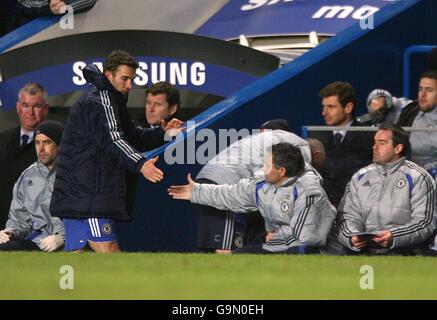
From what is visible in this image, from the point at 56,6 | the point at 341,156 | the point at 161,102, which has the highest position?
the point at 56,6

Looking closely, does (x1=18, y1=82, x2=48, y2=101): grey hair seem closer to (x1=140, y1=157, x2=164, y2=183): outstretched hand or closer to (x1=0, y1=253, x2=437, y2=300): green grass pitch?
(x1=140, y1=157, x2=164, y2=183): outstretched hand

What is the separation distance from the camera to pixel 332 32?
18.8 meters

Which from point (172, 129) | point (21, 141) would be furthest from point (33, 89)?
point (172, 129)

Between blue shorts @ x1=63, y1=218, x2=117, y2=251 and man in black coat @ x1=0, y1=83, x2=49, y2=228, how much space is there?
7.96ft

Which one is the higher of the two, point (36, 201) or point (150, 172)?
point (150, 172)

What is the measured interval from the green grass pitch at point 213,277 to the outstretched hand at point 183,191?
76cm

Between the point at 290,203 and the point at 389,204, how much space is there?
0.79 metres

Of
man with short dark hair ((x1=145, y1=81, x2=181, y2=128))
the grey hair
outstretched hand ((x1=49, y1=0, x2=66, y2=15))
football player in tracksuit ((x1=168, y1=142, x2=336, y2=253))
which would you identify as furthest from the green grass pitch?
outstretched hand ((x1=49, y1=0, x2=66, y2=15))

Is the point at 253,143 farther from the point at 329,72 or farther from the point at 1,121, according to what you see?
the point at 1,121

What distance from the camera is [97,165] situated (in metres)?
14.2

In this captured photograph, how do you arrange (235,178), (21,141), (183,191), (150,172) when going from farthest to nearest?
(21,141)
(183,191)
(235,178)
(150,172)

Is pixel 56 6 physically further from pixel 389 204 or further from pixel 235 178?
pixel 389 204

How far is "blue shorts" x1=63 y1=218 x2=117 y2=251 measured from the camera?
1420cm

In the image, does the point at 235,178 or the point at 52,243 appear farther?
the point at 52,243
